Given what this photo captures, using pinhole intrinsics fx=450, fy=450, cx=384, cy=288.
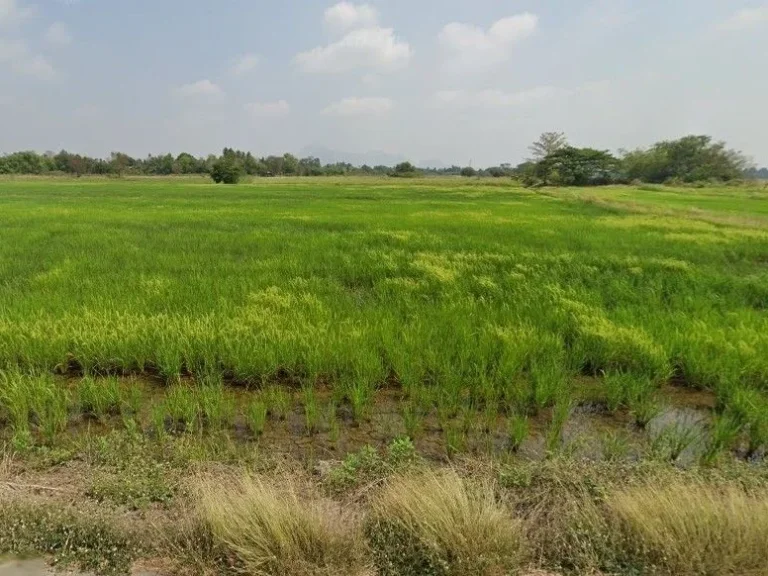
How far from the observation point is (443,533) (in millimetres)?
1950

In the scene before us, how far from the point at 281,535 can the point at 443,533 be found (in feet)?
2.28

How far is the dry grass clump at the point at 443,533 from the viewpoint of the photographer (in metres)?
1.88

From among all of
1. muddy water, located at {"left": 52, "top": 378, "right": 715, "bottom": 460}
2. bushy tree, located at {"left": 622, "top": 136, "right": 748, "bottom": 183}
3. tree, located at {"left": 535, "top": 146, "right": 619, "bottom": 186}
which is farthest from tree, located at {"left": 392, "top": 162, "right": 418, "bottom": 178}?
muddy water, located at {"left": 52, "top": 378, "right": 715, "bottom": 460}

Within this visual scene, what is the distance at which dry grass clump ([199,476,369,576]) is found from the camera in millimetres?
1862

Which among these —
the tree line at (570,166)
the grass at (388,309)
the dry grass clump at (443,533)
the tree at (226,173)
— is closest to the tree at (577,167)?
the tree line at (570,166)

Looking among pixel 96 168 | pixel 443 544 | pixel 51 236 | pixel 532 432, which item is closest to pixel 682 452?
pixel 532 432

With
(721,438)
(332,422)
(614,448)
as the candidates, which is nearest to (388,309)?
(332,422)

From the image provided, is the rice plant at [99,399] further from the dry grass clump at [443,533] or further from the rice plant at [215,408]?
the dry grass clump at [443,533]

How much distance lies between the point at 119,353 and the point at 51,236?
9303mm

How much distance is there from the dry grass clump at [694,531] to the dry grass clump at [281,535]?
1.21 meters

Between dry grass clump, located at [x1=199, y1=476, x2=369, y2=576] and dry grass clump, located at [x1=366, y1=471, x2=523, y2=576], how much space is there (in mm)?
131

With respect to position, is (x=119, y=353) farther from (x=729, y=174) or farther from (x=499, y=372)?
(x=729, y=174)

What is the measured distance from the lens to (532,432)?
3.23 metres

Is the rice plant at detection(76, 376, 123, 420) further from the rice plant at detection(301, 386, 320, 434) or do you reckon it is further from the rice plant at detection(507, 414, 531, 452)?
the rice plant at detection(507, 414, 531, 452)
